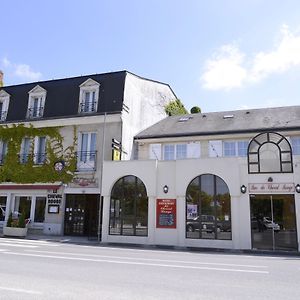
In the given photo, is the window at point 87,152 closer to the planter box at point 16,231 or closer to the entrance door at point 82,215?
the entrance door at point 82,215

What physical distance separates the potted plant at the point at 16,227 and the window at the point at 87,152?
13.9 ft

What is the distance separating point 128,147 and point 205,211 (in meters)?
7.22

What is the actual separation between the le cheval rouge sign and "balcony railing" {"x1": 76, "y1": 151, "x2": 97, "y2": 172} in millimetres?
9102

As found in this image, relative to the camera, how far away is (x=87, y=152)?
2041 centimetres

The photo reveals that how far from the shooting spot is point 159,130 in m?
22.2

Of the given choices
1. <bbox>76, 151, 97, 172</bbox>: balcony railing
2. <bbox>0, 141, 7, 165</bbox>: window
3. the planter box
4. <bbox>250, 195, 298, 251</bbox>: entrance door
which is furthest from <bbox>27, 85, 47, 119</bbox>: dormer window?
<bbox>250, 195, 298, 251</bbox>: entrance door

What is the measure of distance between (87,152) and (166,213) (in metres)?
6.71

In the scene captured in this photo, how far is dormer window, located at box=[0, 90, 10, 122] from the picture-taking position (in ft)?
76.3

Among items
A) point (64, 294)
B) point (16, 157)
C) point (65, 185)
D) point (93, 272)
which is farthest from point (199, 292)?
point (16, 157)

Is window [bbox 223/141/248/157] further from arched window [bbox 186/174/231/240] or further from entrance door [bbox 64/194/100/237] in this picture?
entrance door [bbox 64/194/100/237]

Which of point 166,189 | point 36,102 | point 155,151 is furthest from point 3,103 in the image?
point 166,189

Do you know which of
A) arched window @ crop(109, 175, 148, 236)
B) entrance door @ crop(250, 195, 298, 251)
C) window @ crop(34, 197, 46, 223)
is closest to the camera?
entrance door @ crop(250, 195, 298, 251)

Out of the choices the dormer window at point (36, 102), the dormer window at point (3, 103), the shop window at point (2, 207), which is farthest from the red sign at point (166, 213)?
the dormer window at point (3, 103)

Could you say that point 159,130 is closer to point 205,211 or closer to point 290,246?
point 205,211
